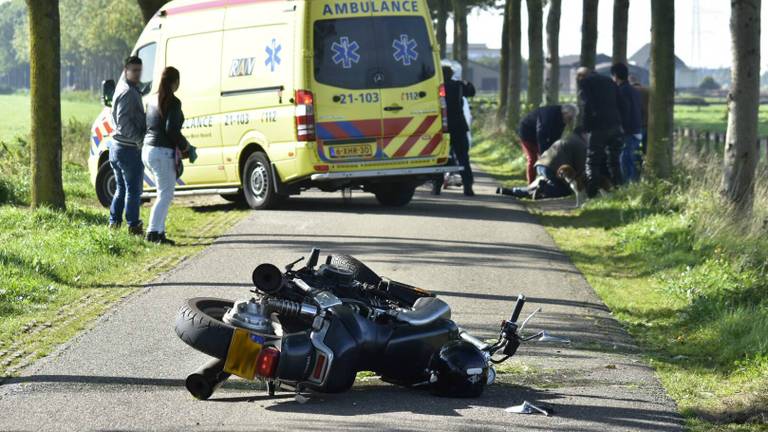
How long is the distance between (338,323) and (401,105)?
10.5 meters

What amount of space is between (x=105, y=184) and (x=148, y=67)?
1733 mm

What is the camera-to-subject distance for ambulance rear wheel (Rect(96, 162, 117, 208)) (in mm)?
18656

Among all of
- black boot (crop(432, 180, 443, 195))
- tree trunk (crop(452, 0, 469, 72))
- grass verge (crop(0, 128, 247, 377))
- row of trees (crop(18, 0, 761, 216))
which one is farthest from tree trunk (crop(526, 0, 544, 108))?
grass verge (crop(0, 128, 247, 377))

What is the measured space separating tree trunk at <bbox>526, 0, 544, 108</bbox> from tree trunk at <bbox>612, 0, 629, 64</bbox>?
9.35 meters

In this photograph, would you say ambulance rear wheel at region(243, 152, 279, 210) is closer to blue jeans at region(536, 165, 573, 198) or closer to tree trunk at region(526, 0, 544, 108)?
blue jeans at region(536, 165, 573, 198)

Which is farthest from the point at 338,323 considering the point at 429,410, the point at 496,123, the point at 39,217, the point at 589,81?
the point at 496,123

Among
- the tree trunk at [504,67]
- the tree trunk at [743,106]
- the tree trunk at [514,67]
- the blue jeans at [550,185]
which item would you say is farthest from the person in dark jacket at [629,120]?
the tree trunk at [504,67]

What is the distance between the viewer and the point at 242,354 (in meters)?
6.85

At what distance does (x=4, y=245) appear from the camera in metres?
13.0

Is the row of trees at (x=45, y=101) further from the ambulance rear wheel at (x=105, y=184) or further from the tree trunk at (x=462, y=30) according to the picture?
the tree trunk at (x=462, y=30)

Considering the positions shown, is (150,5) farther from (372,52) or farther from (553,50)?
(553,50)

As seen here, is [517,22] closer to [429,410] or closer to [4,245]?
[4,245]

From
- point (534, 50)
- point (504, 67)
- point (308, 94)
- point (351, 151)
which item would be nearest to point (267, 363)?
point (308, 94)

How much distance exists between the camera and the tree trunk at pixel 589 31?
2534 centimetres
